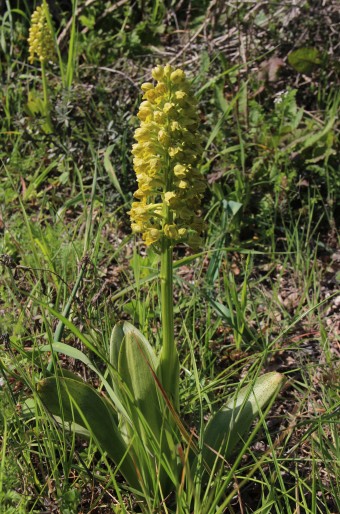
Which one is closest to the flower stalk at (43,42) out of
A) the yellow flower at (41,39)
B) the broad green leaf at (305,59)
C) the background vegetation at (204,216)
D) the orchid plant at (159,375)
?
the yellow flower at (41,39)

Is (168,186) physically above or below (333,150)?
above

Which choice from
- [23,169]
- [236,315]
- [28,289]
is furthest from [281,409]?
[23,169]

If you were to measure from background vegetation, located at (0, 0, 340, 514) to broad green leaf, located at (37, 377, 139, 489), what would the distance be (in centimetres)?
10

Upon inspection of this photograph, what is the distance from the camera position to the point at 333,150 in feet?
12.4

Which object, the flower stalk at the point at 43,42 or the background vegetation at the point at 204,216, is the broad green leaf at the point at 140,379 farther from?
the flower stalk at the point at 43,42

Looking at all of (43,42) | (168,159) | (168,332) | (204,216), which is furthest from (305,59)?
(168,332)

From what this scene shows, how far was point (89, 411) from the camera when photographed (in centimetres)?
217

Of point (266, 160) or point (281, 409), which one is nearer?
point (281, 409)

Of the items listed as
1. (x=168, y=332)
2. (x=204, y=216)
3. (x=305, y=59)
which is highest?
(x=305, y=59)

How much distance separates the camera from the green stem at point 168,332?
2.06m

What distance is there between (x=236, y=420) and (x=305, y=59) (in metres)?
2.92

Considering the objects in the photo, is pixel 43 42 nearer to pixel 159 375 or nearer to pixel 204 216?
pixel 204 216

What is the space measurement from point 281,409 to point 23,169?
234 centimetres

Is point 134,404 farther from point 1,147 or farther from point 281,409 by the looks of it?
point 1,147
